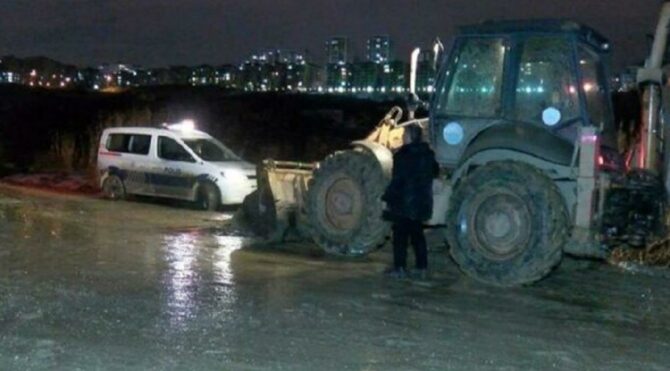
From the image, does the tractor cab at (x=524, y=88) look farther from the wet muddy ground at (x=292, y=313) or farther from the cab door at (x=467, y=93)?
the wet muddy ground at (x=292, y=313)

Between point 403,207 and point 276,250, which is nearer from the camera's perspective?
point 403,207

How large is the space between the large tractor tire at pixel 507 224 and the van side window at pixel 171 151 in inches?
415

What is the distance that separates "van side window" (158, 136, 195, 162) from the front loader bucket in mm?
6191

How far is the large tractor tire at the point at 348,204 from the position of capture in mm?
13672

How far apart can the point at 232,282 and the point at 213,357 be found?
12.0 feet

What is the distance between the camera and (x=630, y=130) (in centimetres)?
Result: 1571

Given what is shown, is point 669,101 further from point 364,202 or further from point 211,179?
point 211,179

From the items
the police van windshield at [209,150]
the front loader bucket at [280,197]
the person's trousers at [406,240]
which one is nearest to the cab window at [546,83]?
the person's trousers at [406,240]

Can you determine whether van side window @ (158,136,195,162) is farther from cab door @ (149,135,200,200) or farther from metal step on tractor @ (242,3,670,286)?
metal step on tractor @ (242,3,670,286)

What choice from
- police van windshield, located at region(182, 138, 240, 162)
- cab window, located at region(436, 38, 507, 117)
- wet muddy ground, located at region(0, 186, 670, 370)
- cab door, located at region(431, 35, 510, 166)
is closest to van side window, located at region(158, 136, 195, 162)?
police van windshield, located at region(182, 138, 240, 162)

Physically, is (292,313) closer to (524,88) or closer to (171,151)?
(524,88)

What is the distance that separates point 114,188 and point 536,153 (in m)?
13.3

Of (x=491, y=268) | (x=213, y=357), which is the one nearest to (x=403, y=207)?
(x=491, y=268)

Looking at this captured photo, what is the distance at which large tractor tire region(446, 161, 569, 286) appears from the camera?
1168cm
